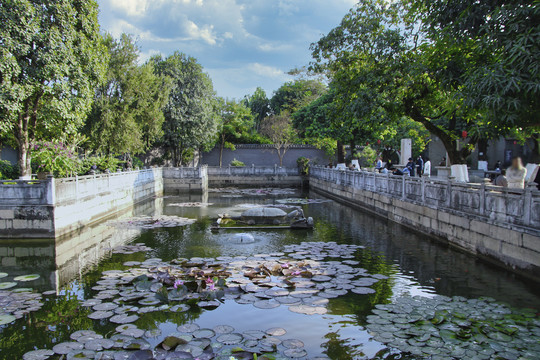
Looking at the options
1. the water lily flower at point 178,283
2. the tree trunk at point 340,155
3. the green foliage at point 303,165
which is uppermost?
the tree trunk at point 340,155

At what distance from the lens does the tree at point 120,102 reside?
20.5m

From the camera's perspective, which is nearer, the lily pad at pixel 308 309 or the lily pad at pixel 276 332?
the lily pad at pixel 276 332

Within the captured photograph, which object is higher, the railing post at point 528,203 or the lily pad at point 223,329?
the railing post at point 528,203

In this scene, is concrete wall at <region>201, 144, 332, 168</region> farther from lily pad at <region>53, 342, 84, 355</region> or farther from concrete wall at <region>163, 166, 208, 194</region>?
lily pad at <region>53, 342, 84, 355</region>

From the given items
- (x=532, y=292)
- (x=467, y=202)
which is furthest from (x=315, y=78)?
(x=532, y=292)

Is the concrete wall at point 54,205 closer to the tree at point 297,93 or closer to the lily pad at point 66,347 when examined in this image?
the lily pad at point 66,347

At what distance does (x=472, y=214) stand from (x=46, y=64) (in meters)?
12.9

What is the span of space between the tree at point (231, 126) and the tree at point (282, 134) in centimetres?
245

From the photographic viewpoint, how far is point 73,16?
43.5ft

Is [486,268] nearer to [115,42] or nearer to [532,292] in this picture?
[532,292]

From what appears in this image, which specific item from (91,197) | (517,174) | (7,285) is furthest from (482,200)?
(91,197)

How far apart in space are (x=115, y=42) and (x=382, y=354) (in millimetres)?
21928

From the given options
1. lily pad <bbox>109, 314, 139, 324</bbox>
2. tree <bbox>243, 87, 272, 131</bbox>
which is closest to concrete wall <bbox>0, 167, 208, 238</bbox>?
lily pad <bbox>109, 314, 139, 324</bbox>

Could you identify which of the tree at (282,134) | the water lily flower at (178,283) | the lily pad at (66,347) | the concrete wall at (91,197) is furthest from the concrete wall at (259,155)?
the lily pad at (66,347)
